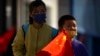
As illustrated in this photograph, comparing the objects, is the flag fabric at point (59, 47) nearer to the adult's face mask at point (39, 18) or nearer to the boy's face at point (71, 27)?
the boy's face at point (71, 27)

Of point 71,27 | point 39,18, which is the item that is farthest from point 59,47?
point 39,18

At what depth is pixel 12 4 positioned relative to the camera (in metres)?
14.7

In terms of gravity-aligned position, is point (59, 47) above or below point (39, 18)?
below

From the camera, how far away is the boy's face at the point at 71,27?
6762 mm

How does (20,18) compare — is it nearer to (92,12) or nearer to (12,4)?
(12,4)

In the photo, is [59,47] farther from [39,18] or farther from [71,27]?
[39,18]

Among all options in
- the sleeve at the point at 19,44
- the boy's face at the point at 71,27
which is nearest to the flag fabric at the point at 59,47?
the boy's face at the point at 71,27

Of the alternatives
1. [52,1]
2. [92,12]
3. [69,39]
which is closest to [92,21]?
[92,12]

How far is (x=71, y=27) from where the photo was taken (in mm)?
6785

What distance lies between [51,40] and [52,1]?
1008 cm

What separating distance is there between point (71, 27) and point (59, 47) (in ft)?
0.92

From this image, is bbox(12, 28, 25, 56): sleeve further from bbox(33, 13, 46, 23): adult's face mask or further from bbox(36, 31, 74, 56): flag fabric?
bbox(36, 31, 74, 56): flag fabric

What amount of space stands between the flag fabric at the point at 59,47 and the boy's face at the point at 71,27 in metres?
0.06

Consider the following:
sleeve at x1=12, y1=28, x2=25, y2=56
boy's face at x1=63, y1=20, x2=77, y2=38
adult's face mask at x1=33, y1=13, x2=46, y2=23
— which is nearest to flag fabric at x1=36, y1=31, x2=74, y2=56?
boy's face at x1=63, y1=20, x2=77, y2=38
